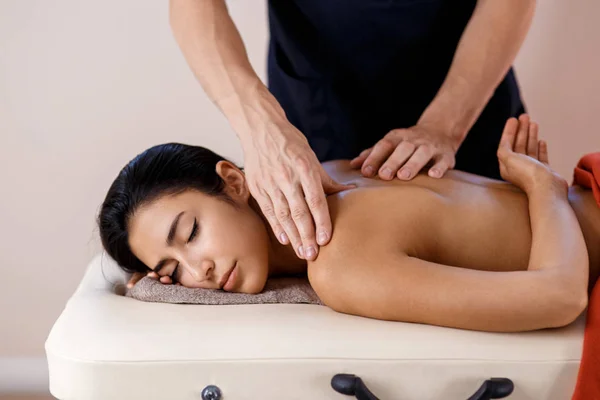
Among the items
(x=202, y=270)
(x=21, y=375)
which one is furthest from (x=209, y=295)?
(x=21, y=375)

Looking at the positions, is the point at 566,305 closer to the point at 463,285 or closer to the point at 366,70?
the point at 463,285

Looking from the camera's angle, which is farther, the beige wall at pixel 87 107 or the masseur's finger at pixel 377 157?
the beige wall at pixel 87 107

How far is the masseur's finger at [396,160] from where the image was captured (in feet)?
4.78

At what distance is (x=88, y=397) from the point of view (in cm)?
117

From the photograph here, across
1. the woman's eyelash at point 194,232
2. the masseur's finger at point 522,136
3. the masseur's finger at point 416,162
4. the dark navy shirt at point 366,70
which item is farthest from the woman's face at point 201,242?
the masseur's finger at point 522,136

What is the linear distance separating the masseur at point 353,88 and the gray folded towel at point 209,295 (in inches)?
5.4

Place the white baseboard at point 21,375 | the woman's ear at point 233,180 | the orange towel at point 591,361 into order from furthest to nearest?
the white baseboard at point 21,375 → the woman's ear at point 233,180 → the orange towel at point 591,361

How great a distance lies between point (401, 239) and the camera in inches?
51.1

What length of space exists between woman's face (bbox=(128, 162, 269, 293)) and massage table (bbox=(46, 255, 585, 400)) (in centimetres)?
22

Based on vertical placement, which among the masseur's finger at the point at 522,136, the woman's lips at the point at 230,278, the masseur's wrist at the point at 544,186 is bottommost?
the woman's lips at the point at 230,278

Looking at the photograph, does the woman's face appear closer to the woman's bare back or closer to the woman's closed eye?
the woman's closed eye

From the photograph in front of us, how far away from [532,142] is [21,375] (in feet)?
6.09

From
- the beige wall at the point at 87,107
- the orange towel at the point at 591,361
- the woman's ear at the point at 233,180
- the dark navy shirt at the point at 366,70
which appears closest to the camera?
the orange towel at the point at 591,361

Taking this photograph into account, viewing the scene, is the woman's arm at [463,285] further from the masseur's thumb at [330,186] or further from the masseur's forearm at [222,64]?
the masseur's forearm at [222,64]
